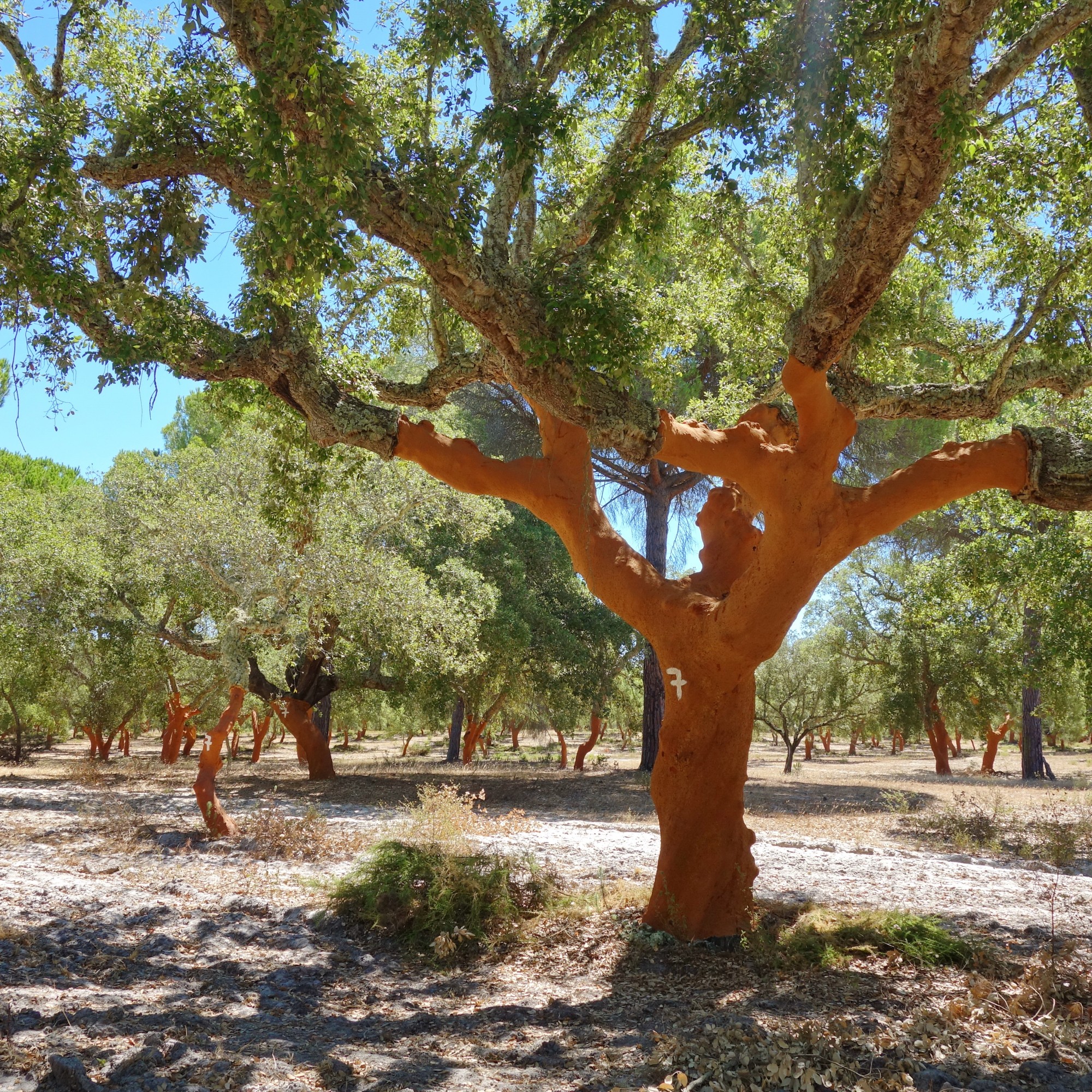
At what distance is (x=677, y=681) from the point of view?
20.1 ft

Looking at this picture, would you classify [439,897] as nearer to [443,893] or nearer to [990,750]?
[443,893]

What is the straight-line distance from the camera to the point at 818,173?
601 centimetres

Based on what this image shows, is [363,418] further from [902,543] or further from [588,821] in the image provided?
[902,543]

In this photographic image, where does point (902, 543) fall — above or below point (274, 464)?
above

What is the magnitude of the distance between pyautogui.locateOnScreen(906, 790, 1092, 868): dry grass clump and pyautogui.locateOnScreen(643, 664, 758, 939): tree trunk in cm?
502

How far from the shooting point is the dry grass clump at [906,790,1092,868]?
9.62 m

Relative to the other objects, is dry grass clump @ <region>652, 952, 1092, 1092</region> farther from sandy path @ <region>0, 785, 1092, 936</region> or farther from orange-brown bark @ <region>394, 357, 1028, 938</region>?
sandy path @ <region>0, 785, 1092, 936</region>

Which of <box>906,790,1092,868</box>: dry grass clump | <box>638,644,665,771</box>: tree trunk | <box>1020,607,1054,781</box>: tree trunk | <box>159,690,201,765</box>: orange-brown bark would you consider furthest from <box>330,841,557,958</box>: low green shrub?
<box>1020,607,1054,781</box>: tree trunk

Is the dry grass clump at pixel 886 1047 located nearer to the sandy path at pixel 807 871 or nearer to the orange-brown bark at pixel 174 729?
the sandy path at pixel 807 871

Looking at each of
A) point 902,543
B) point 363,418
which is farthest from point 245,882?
point 902,543

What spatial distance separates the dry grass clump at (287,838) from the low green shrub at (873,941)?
5.03m

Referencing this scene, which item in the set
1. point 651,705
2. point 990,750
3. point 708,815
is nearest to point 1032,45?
point 708,815

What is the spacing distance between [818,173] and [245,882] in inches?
296

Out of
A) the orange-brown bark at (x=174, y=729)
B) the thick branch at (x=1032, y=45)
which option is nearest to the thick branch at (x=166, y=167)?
the thick branch at (x=1032, y=45)
